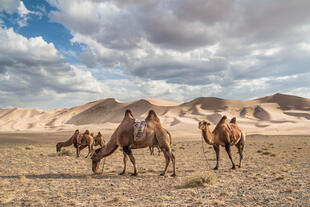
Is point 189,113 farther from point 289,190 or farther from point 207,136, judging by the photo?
point 289,190

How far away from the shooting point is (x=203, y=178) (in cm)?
839

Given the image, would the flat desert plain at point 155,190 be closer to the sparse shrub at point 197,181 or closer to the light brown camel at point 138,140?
the sparse shrub at point 197,181

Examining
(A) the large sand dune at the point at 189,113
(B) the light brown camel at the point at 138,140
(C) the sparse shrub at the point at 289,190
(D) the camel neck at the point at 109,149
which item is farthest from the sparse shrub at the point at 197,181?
(A) the large sand dune at the point at 189,113

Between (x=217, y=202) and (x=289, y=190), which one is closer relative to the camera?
(x=217, y=202)

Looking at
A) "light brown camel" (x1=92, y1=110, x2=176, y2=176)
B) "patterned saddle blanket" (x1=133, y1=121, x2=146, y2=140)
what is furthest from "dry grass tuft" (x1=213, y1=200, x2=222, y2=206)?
"patterned saddle blanket" (x1=133, y1=121, x2=146, y2=140)

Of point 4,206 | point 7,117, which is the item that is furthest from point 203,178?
point 7,117

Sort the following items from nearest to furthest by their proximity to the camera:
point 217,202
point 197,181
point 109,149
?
point 217,202
point 197,181
point 109,149


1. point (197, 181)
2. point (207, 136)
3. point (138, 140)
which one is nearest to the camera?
point (197, 181)

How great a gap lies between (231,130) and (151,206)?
6747 millimetres

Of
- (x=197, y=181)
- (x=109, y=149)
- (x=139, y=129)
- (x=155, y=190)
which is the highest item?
(x=139, y=129)

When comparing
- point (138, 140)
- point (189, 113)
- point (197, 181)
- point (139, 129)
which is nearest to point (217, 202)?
point (197, 181)

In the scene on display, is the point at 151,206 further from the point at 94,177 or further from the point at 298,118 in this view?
the point at 298,118

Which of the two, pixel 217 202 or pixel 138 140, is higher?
pixel 138 140

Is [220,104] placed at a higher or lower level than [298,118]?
higher
